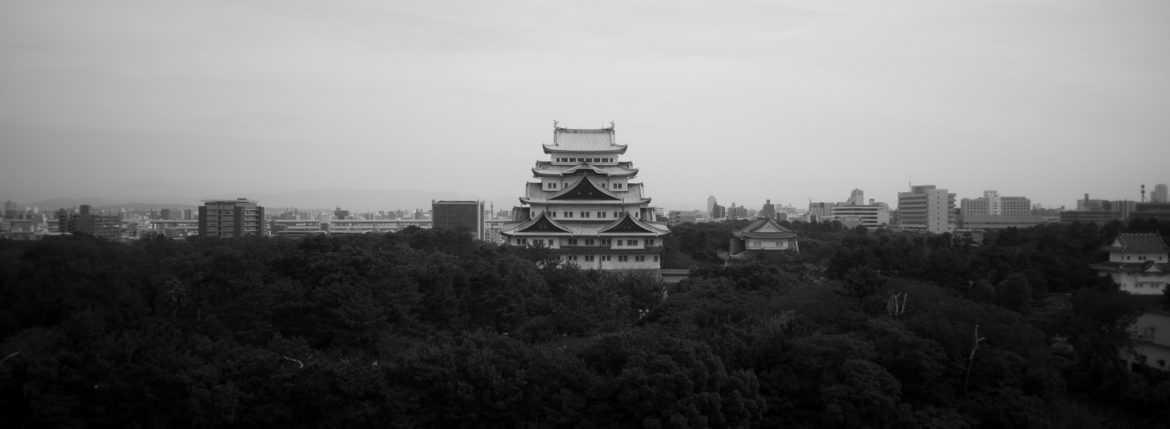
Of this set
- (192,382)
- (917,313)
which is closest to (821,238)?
(917,313)

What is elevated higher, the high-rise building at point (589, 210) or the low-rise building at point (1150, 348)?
the high-rise building at point (589, 210)

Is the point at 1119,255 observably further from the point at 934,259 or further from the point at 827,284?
the point at 827,284

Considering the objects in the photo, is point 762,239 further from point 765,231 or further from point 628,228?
point 628,228

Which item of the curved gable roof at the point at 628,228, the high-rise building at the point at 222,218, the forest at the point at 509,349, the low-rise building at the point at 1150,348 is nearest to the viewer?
the forest at the point at 509,349

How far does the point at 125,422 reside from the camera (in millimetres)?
15836

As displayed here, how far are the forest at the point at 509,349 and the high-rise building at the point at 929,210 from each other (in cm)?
5183

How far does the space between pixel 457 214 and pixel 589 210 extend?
101 ft

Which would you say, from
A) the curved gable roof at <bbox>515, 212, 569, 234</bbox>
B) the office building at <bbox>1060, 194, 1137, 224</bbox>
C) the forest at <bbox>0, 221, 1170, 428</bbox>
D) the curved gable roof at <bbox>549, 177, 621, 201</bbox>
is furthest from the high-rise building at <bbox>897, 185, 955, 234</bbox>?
the forest at <bbox>0, 221, 1170, 428</bbox>

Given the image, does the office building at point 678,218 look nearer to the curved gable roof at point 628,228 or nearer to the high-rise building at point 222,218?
the high-rise building at point 222,218

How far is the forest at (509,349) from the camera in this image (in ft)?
51.4

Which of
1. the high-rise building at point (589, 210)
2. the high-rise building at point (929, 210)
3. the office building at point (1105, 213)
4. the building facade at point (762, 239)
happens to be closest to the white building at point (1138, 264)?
the building facade at point (762, 239)

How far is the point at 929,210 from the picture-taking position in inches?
2876

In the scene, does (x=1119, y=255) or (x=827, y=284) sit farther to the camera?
(x=1119, y=255)

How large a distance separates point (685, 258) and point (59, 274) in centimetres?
2128
